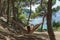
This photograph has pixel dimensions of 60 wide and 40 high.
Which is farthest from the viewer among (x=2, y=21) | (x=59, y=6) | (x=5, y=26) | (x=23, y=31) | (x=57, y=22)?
(x=59, y=6)

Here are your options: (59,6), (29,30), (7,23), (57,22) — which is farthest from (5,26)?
(59,6)

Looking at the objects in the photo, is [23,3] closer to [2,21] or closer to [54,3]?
[54,3]

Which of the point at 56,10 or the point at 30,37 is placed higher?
the point at 56,10

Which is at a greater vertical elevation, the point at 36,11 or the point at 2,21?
the point at 36,11

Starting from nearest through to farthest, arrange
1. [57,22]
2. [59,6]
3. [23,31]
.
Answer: [23,31] → [57,22] → [59,6]

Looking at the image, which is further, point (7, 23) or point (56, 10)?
point (56, 10)

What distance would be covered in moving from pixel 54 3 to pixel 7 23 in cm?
873

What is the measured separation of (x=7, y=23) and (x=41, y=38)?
255 cm

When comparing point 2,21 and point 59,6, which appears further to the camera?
point 59,6

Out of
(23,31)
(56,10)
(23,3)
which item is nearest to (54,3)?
(56,10)

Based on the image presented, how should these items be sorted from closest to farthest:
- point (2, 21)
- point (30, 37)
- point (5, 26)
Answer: point (30, 37), point (5, 26), point (2, 21)

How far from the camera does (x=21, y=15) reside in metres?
20.8

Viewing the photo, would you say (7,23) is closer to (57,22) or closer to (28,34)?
(28,34)

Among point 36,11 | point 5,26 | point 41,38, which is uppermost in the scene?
point 36,11
